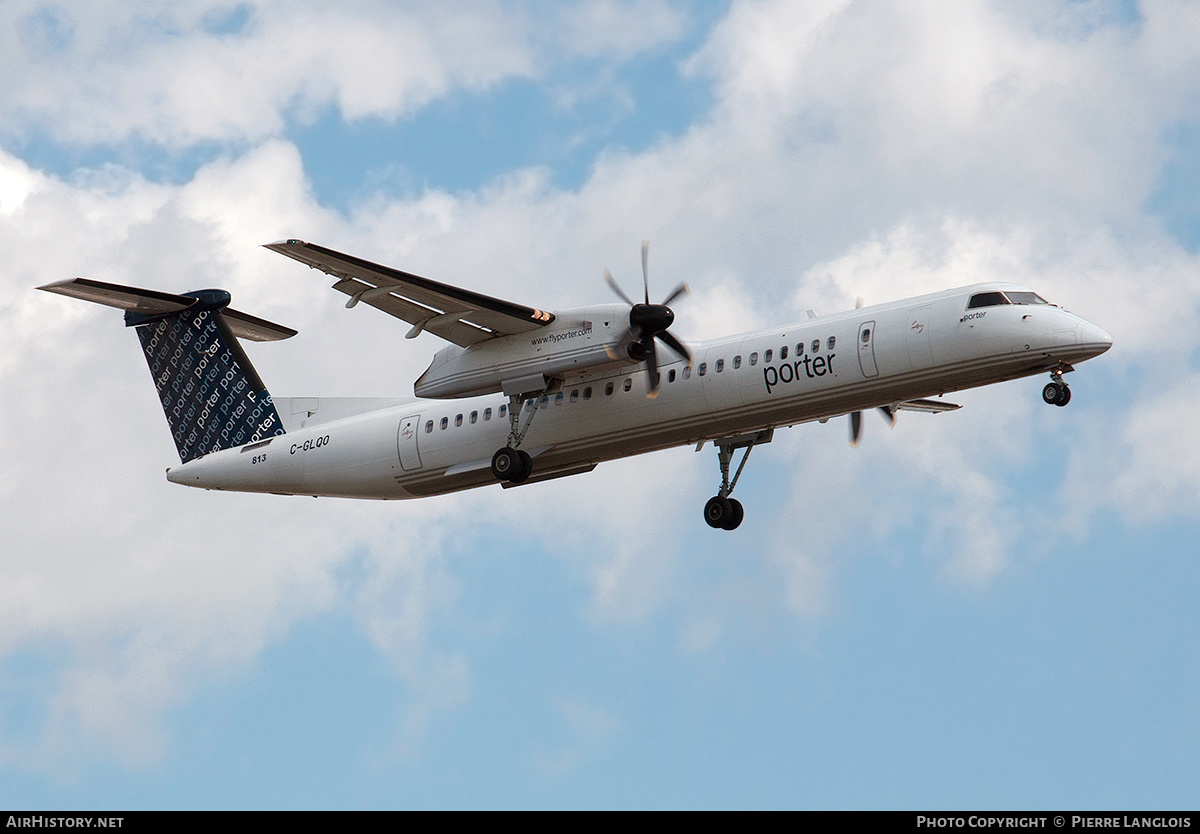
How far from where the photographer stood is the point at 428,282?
25953mm

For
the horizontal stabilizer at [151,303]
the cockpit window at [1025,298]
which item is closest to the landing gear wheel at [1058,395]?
the cockpit window at [1025,298]

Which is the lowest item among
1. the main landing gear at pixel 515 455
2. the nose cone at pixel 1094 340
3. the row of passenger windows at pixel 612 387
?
the nose cone at pixel 1094 340

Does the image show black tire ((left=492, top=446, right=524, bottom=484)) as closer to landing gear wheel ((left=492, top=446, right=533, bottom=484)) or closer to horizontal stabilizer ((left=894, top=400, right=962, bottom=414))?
landing gear wheel ((left=492, top=446, right=533, bottom=484))

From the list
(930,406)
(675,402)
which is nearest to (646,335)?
(675,402)

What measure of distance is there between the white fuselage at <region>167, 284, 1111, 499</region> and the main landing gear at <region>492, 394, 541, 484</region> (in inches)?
11.2

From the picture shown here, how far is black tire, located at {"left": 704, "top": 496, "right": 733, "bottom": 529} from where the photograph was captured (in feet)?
97.1

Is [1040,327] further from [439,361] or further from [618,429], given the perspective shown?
[439,361]

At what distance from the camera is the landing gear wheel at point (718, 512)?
29594 mm

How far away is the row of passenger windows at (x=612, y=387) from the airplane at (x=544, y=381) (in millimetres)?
26

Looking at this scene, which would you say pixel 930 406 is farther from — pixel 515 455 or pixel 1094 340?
pixel 515 455

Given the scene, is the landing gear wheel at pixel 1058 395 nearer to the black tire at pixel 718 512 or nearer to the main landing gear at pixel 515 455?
the black tire at pixel 718 512

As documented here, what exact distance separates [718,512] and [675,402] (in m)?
4.13

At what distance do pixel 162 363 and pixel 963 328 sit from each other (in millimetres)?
17541

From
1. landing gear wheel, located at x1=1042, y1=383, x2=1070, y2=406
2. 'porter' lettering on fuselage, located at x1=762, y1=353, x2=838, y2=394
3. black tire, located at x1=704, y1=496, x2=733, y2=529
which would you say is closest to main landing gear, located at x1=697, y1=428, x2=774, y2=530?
black tire, located at x1=704, y1=496, x2=733, y2=529
